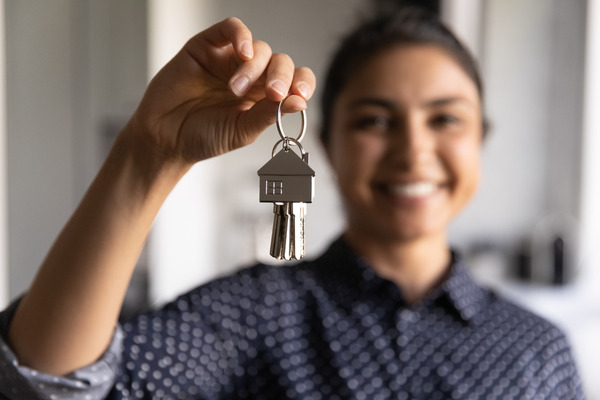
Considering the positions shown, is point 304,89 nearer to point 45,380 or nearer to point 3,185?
point 45,380

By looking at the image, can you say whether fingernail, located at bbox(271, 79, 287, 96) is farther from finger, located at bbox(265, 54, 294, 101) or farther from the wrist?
the wrist

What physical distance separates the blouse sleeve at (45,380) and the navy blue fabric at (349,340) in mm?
113

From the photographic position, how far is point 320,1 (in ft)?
7.36

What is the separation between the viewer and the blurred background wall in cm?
151

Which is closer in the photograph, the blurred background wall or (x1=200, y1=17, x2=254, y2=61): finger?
(x1=200, y1=17, x2=254, y2=61): finger

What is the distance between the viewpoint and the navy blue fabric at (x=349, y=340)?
83 centimetres

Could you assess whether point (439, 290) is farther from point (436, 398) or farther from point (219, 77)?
point (219, 77)

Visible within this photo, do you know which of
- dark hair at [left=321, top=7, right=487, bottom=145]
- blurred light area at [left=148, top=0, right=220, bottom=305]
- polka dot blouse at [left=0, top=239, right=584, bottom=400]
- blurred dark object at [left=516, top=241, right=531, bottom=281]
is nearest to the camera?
polka dot blouse at [left=0, top=239, right=584, bottom=400]

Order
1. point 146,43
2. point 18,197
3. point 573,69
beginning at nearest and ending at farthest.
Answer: point 18,197 < point 146,43 < point 573,69

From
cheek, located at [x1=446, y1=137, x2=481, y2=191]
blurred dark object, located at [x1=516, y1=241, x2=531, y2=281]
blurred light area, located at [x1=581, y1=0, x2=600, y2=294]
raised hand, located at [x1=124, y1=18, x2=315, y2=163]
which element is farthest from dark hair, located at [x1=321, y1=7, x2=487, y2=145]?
blurred dark object, located at [x1=516, y1=241, x2=531, y2=281]

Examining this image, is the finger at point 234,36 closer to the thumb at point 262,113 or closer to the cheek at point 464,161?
the thumb at point 262,113

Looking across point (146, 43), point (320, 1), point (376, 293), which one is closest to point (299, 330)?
point (376, 293)

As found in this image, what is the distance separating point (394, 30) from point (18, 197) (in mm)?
859

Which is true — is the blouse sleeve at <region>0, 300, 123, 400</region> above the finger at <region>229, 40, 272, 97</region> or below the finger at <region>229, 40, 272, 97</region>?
below
